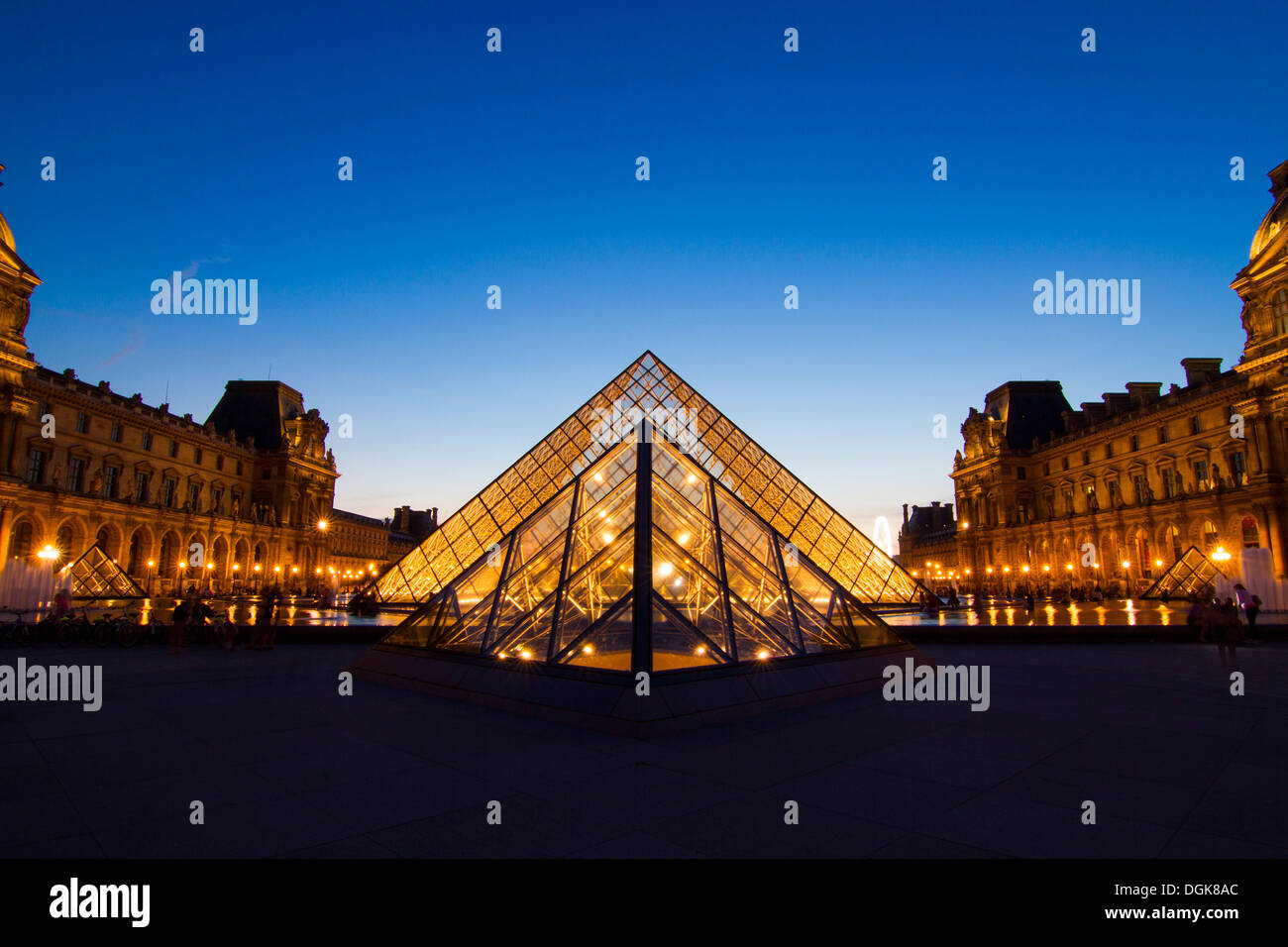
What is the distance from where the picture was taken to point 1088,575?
5244cm

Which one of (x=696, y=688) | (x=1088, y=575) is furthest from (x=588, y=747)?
(x=1088, y=575)

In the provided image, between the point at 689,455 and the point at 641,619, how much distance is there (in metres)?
15.2

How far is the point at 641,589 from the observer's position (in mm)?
7406

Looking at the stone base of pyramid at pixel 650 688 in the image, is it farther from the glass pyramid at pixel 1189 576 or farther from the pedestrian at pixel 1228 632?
the glass pyramid at pixel 1189 576

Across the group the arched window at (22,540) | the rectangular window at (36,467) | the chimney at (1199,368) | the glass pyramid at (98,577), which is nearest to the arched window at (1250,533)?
the chimney at (1199,368)

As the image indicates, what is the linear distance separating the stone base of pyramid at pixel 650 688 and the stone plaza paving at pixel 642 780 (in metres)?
0.20

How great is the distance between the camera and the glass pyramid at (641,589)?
7.36m

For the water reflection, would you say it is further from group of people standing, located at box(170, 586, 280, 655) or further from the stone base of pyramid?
group of people standing, located at box(170, 586, 280, 655)

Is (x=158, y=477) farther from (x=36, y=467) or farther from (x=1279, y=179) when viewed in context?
(x=1279, y=179)

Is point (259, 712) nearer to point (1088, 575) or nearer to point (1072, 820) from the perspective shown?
point (1072, 820)

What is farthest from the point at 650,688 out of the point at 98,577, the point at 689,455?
the point at 98,577

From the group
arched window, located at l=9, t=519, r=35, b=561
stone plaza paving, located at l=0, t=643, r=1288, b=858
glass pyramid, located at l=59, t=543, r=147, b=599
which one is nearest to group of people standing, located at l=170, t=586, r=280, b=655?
stone plaza paving, located at l=0, t=643, r=1288, b=858
